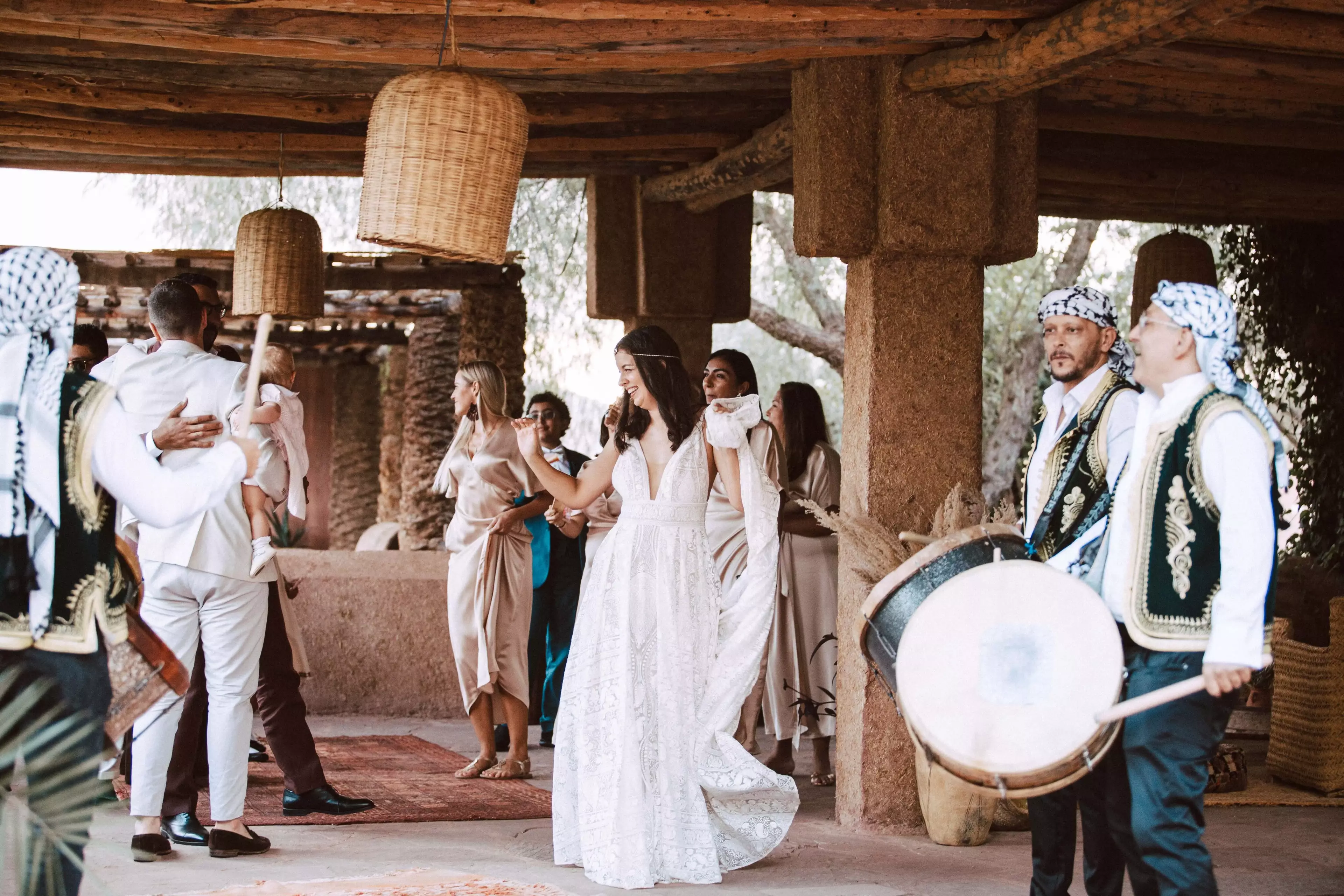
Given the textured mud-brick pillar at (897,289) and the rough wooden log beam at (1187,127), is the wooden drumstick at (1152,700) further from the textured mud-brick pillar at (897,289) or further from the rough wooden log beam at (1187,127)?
the rough wooden log beam at (1187,127)

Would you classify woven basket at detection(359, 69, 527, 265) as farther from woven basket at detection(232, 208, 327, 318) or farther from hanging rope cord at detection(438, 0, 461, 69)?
woven basket at detection(232, 208, 327, 318)

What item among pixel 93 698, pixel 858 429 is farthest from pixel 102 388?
pixel 858 429

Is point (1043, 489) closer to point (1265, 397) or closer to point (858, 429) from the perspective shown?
point (858, 429)

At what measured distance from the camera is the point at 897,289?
18.6 ft

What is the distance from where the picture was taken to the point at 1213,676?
A: 3.30m

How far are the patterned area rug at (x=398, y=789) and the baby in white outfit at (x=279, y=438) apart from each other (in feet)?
3.94

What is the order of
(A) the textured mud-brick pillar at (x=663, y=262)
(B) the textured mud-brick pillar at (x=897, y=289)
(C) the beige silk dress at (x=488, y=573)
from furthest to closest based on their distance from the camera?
(A) the textured mud-brick pillar at (x=663, y=262) → (C) the beige silk dress at (x=488, y=573) → (B) the textured mud-brick pillar at (x=897, y=289)

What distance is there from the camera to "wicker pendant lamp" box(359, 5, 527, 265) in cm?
439

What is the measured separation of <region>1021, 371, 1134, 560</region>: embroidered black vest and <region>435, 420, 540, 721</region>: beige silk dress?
130 inches

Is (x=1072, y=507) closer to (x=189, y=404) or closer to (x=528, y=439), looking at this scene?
(x=528, y=439)

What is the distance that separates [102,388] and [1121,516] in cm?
242

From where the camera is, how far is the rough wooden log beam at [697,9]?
4691 mm

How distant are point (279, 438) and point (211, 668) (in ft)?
4.23

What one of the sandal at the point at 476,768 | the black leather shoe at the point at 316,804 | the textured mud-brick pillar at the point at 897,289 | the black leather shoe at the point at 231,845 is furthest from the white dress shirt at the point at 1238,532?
the sandal at the point at 476,768
